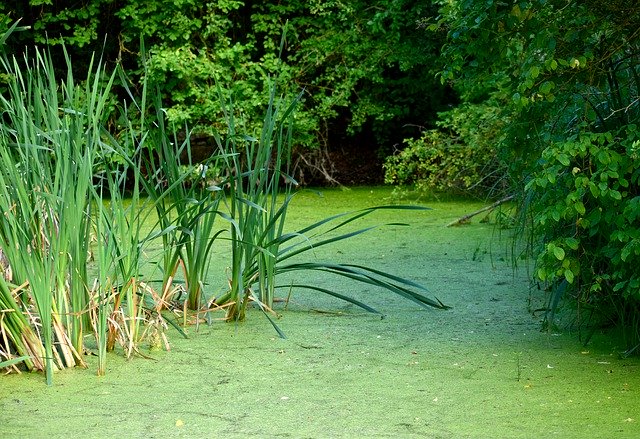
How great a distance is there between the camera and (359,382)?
2.82m

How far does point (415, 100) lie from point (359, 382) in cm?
589

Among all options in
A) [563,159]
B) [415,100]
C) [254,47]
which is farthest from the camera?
[415,100]

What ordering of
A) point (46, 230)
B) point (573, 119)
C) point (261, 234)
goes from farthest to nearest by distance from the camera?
point (261, 234) → point (573, 119) → point (46, 230)

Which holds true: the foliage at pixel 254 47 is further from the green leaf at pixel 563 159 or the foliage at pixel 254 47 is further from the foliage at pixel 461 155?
the green leaf at pixel 563 159

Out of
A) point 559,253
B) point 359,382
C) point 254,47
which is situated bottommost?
point 359,382

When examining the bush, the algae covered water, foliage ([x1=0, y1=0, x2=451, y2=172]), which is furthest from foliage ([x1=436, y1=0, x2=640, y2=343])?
foliage ([x1=0, y1=0, x2=451, y2=172])

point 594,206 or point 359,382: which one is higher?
point 594,206

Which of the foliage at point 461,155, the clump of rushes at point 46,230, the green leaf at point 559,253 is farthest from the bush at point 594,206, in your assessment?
the foliage at point 461,155

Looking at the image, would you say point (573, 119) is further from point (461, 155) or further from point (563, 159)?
Answer: point (461, 155)

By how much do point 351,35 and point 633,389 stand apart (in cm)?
535

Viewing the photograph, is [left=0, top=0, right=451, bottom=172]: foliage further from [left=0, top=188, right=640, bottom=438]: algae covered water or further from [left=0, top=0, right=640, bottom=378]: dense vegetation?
[left=0, top=188, right=640, bottom=438]: algae covered water

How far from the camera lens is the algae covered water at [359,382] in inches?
96.0

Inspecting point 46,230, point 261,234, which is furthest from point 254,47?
point 46,230

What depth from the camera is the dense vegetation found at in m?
2.78
